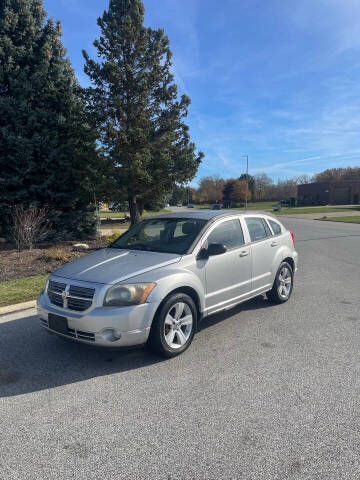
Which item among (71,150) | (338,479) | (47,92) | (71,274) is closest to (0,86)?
(47,92)

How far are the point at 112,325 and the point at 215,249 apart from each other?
1549 millimetres

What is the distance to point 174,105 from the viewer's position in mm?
13188

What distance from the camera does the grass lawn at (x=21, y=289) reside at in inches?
224

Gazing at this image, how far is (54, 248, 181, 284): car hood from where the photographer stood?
358cm

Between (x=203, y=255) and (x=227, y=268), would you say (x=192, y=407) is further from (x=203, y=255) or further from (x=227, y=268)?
(x=227, y=268)

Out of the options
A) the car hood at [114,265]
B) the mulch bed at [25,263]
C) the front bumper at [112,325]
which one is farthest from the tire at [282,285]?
the mulch bed at [25,263]

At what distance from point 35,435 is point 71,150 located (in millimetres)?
10940

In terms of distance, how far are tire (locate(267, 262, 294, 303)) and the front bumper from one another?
281 centimetres

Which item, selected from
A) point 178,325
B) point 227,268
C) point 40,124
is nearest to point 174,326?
point 178,325

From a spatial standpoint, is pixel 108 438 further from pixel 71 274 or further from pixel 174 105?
pixel 174 105

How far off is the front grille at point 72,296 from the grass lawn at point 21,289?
7.56 feet


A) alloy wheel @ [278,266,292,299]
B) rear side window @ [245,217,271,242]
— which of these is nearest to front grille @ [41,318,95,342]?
rear side window @ [245,217,271,242]

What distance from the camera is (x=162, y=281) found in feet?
11.8

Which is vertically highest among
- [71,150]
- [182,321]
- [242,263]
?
[71,150]
